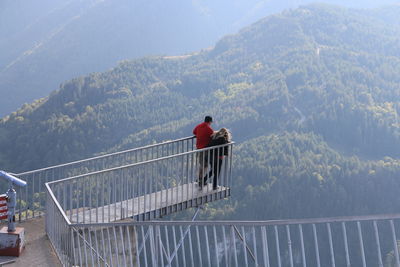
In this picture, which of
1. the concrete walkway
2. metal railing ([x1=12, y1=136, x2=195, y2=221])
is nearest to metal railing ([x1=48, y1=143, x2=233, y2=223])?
metal railing ([x1=12, y1=136, x2=195, y2=221])

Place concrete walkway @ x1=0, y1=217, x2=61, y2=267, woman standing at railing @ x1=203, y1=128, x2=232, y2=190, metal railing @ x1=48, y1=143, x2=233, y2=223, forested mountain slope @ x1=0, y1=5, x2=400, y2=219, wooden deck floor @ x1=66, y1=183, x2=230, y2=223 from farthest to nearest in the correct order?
forested mountain slope @ x1=0, y1=5, x2=400, y2=219, woman standing at railing @ x1=203, y1=128, x2=232, y2=190, wooden deck floor @ x1=66, y1=183, x2=230, y2=223, metal railing @ x1=48, y1=143, x2=233, y2=223, concrete walkway @ x1=0, y1=217, x2=61, y2=267

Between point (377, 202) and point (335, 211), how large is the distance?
11004mm

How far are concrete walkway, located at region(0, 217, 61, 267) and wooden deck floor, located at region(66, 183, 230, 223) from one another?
654 mm

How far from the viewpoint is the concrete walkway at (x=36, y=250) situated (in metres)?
8.96

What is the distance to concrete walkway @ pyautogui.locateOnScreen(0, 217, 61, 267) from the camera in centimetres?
896

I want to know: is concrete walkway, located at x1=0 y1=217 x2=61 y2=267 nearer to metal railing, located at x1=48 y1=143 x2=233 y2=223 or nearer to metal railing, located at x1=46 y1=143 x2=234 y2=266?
metal railing, located at x1=46 y1=143 x2=234 y2=266

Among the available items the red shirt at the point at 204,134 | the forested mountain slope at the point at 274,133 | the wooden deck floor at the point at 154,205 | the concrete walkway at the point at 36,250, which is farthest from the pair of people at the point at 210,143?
the forested mountain slope at the point at 274,133

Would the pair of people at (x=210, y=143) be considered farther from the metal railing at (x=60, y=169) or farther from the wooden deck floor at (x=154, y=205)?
the metal railing at (x=60, y=169)

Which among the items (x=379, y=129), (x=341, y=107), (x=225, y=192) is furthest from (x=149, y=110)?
(x=225, y=192)

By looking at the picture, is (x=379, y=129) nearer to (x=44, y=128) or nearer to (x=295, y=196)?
(x=295, y=196)

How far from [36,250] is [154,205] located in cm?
281

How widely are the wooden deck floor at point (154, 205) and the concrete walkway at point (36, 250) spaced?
0.65 m

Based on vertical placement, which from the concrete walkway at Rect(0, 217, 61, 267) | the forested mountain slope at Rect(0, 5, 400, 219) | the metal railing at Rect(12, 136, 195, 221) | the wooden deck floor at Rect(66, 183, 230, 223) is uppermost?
the forested mountain slope at Rect(0, 5, 400, 219)

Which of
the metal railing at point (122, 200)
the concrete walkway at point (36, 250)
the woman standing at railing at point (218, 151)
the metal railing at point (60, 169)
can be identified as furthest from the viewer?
the woman standing at railing at point (218, 151)
